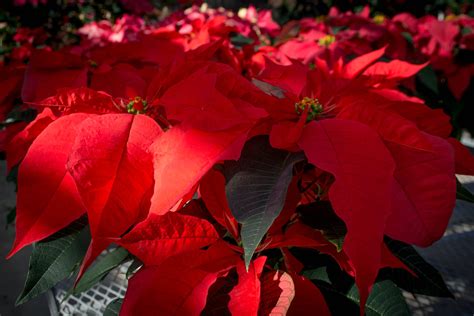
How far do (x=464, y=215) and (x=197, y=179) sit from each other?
28.4 inches

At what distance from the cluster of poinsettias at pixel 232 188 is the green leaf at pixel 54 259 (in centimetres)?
6

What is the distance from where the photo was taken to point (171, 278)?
305 mm

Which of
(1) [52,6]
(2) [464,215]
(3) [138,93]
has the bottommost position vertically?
(1) [52,6]

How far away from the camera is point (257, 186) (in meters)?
0.30

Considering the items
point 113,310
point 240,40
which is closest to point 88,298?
point 113,310

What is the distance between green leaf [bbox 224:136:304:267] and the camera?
0.91ft

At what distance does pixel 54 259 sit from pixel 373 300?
25 cm

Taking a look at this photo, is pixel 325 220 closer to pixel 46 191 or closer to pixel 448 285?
pixel 46 191

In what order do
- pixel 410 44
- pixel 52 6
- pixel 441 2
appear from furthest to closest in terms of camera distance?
1. pixel 441 2
2. pixel 52 6
3. pixel 410 44

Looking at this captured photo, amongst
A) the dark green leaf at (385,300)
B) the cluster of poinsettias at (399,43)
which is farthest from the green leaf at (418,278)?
the cluster of poinsettias at (399,43)

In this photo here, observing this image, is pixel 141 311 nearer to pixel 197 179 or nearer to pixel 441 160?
pixel 197 179

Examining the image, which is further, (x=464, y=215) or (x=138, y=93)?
(x=464, y=215)

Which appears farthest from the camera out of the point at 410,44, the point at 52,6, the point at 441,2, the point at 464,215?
the point at 441,2

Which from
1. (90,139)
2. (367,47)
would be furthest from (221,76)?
(367,47)
